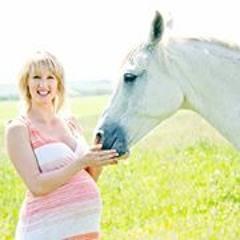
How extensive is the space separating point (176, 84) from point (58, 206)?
90 centimetres

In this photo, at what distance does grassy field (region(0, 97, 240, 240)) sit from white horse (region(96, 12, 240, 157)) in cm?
80

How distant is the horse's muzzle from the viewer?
14.0 feet

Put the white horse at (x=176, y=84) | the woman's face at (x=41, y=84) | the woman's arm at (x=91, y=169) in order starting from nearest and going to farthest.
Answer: the woman's face at (x=41, y=84) < the woman's arm at (x=91, y=169) < the white horse at (x=176, y=84)

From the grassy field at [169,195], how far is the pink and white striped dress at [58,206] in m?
0.88

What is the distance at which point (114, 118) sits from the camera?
14.2ft

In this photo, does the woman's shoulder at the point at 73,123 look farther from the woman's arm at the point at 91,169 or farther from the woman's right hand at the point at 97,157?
the woman's right hand at the point at 97,157

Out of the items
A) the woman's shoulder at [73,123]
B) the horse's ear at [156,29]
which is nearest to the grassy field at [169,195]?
the woman's shoulder at [73,123]

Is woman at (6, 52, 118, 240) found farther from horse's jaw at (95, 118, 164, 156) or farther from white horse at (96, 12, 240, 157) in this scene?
white horse at (96, 12, 240, 157)

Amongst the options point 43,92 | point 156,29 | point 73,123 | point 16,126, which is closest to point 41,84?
point 43,92

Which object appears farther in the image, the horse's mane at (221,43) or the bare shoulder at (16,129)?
the horse's mane at (221,43)

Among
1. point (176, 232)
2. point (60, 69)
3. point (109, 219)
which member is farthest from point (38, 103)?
point (109, 219)

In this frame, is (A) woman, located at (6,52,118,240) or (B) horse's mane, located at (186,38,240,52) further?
(B) horse's mane, located at (186,38,240,52)

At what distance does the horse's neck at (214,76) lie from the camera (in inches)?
170

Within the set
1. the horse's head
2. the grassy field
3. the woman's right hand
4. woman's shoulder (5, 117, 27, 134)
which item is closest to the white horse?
the horse's head
